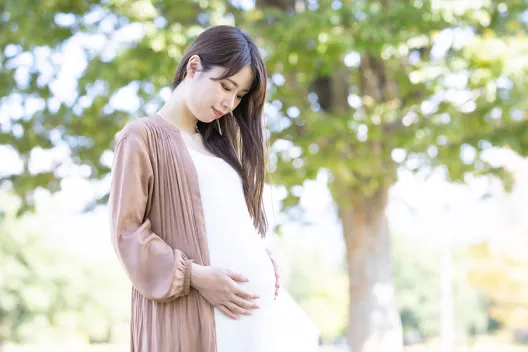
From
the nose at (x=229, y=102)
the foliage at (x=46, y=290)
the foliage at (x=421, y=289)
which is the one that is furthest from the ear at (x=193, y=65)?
the foliage at (x=421, y=289)

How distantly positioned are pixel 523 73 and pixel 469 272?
1750 cm

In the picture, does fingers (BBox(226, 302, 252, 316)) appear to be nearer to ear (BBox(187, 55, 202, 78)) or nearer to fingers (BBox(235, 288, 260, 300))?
fingers (BBox(235, 288, 260, 300))

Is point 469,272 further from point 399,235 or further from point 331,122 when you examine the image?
point 331,122

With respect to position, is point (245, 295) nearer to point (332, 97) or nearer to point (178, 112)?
point (178, 112)

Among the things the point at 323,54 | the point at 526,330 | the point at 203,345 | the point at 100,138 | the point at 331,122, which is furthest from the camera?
the point at 526,330

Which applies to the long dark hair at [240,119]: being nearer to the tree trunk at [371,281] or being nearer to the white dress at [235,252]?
the white dress at [235,252]

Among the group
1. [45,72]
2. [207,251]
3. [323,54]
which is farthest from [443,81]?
[207,251]

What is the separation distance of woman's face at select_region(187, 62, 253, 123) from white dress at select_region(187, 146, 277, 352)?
0.11 m

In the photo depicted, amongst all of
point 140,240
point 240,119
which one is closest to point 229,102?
point 240,119

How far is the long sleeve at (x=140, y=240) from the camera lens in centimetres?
177

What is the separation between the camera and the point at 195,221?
6.19 ft

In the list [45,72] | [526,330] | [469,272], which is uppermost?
[45,72]

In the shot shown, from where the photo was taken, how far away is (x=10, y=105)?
23.3ft

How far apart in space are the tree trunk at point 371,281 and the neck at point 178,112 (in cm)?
561
